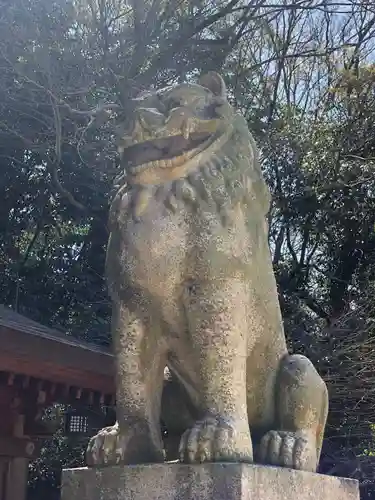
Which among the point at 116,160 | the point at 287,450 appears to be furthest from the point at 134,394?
the point at 116,160

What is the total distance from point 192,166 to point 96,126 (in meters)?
5.86

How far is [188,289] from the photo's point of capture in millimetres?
1933

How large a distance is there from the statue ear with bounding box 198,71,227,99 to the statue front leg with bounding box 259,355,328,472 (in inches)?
32.0

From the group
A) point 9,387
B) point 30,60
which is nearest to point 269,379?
point 9,387

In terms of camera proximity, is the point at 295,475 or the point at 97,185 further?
the point at 97,185

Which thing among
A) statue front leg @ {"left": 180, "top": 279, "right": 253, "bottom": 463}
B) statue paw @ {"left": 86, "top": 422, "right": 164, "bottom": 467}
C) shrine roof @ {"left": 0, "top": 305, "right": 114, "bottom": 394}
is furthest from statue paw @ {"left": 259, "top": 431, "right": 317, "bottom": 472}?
shrine roof @ {"left": 0, "top": 305, "right": 114, "bottom": 394}

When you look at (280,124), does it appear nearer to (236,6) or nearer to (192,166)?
(236,6)

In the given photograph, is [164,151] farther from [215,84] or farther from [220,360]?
[220,360]

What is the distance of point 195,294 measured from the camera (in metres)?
1.93

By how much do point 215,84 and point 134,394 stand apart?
0.95 m

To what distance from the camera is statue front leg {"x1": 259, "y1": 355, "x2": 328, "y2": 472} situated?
1941 mm

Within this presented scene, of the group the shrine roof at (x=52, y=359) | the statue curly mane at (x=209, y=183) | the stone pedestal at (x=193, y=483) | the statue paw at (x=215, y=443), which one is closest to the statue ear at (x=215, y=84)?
the statue curly mane at (x=209, y=183)

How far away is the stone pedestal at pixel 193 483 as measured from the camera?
171 centimetres

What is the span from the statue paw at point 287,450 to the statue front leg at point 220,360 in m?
0.12
